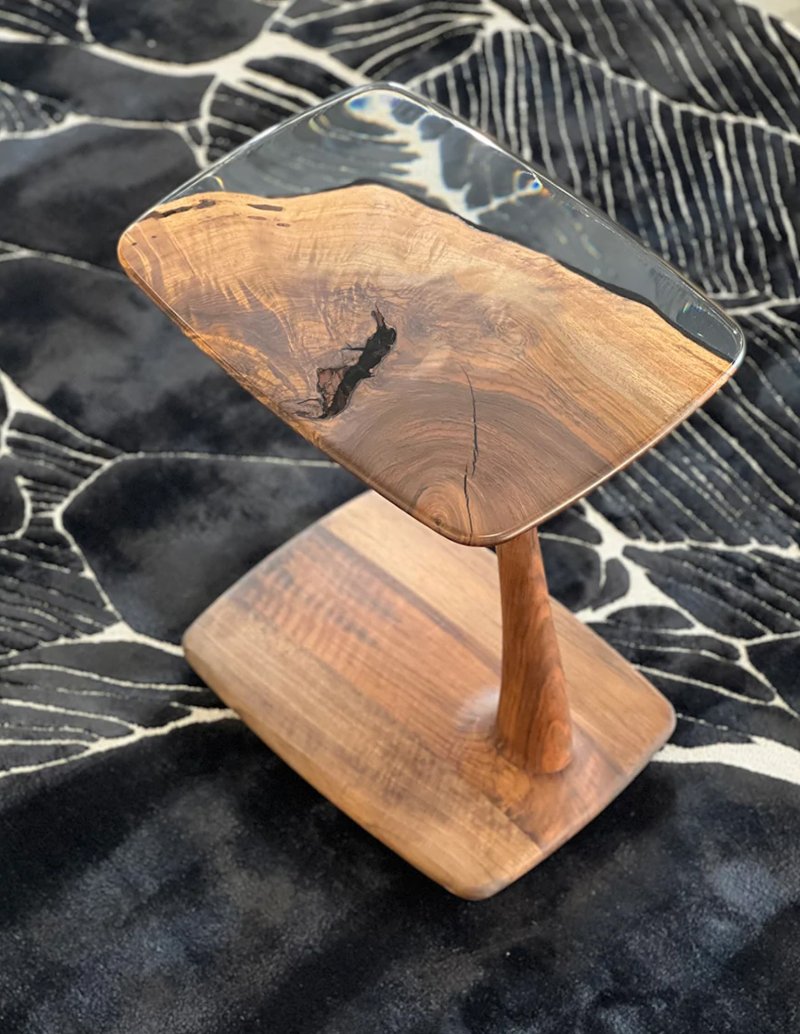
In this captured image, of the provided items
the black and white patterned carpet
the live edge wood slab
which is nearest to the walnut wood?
the live edge wood slab

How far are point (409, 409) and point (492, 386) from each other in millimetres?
62

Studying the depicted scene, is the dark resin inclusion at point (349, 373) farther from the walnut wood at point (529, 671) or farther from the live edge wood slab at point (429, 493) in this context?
the walnut wood at point (529, 671)

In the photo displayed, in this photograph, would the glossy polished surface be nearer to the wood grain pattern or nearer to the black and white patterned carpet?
the wood grain pattern

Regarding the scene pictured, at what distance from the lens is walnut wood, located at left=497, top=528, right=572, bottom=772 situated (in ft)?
3.63

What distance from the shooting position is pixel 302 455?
1.62m

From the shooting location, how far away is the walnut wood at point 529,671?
1.11 metres

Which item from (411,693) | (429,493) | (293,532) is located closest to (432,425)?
(429,493)

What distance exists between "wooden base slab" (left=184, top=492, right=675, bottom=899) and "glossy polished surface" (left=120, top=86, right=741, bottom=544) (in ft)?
1.55

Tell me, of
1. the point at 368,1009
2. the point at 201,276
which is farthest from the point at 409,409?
the point at 368,1009

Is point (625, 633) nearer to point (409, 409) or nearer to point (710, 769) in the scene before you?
point (710, 769)

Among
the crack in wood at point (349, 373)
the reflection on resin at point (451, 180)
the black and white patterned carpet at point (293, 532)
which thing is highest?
the reflection on resin at point (451, 180)

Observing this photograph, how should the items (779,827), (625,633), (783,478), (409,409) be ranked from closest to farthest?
(409,409)
(779,827)
(625,633)
(783,478)

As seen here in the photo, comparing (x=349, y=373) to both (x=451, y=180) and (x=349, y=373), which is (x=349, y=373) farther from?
(x=451, y=180)

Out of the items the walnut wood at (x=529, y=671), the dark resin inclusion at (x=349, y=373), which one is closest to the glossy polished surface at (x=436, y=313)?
the dark resin inclusion at (x=349, y=373)
